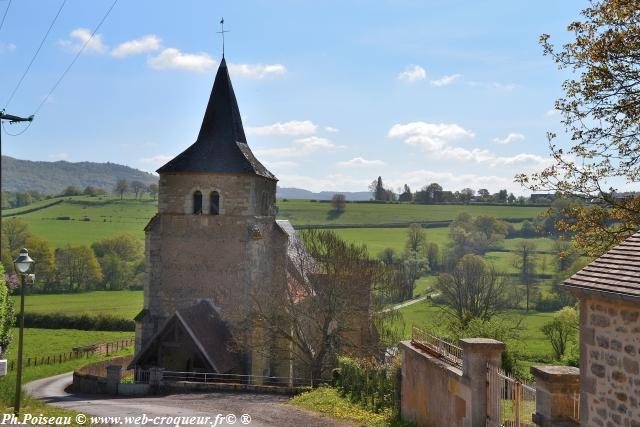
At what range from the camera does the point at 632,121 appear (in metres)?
12.8

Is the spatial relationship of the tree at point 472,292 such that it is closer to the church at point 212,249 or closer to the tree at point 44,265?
the church at point 212,249

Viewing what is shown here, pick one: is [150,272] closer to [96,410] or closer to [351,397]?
[96,410]

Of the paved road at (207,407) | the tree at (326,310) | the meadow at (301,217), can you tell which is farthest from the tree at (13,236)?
the paved road at (207,407)

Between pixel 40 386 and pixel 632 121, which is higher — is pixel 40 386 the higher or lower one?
the lower one

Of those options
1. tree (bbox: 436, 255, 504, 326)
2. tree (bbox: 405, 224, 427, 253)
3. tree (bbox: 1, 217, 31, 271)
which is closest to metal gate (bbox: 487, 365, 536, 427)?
tree (bbox: 436, 255, 504, 326)

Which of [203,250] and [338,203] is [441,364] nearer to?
[203,250]

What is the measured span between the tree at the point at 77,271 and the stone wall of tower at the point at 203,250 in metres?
47.6

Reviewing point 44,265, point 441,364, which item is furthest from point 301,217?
point 441,364

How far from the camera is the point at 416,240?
7638 centimetres

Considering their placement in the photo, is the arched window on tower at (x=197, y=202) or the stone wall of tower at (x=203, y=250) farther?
the arched window on tower at (x=197, y=202)

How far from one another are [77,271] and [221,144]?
4957cm

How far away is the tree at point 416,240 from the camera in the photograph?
246 feet

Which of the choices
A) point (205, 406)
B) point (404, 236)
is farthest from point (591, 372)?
point (404, 236)

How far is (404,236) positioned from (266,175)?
5705 cm
